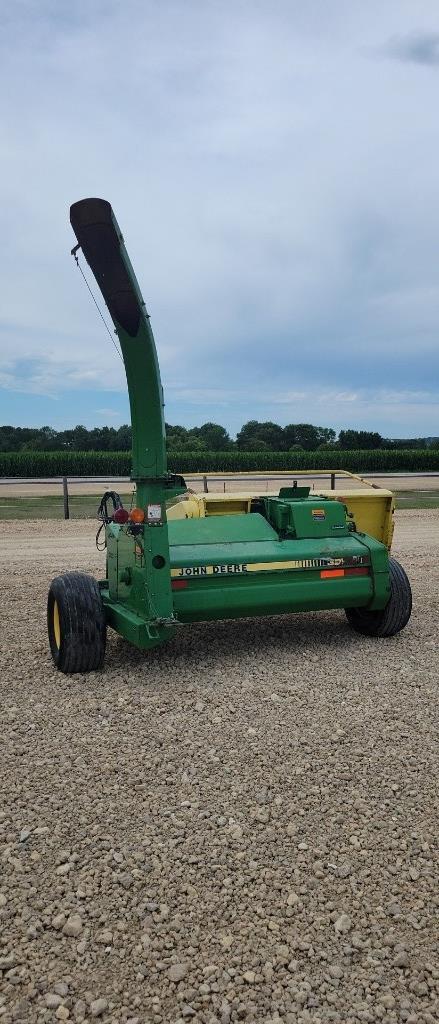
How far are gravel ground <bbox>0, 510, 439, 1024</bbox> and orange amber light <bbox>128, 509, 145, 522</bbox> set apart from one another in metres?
1.11

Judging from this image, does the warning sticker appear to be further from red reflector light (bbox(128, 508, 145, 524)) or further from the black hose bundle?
the black hose bundle

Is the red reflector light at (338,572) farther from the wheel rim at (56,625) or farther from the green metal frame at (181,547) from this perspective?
the wheel rim at (56,625)

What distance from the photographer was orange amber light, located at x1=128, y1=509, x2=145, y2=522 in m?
5.39

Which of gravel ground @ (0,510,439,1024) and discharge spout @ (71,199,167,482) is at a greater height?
discharge spout @ (71,199,167,482)

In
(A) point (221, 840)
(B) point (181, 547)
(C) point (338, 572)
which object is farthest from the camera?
(C) point (338, 572)

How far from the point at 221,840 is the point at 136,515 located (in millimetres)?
2448

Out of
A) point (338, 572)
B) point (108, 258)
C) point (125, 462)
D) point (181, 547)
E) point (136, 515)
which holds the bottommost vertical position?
point (338, 572)

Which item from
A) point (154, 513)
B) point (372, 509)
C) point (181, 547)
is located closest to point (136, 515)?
point (154, 513)

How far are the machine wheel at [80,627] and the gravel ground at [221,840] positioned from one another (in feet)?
0.56

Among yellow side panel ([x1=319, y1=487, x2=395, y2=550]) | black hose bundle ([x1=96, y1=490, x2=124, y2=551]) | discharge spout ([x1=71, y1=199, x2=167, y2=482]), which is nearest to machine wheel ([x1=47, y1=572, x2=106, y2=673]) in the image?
black hose bundle ([x1=96, y1=490, x2=124, y2=551])

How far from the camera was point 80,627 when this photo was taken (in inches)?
219

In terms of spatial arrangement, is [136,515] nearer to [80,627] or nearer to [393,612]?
[80,627]

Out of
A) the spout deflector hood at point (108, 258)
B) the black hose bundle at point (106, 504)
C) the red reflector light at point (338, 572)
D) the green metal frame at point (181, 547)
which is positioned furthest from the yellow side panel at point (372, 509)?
the spout deflector hood at point (108, 258)

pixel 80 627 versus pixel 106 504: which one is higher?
pixel 106 504
